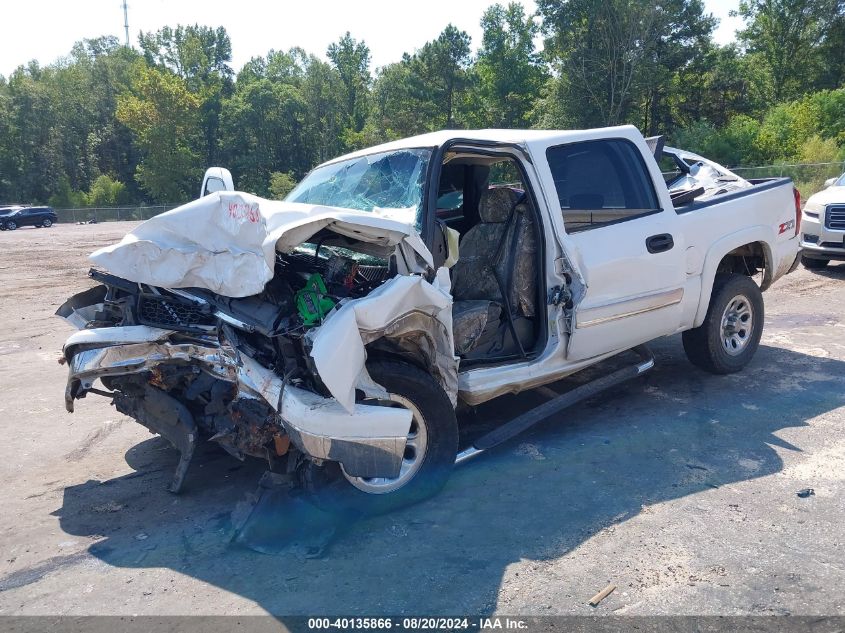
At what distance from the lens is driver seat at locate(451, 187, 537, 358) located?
4410mm

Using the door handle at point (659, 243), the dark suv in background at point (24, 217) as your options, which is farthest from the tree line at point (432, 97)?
the door handle at point (659, 243)

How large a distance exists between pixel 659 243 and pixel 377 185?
207cm

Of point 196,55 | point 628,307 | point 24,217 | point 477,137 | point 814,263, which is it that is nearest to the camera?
point 477,137

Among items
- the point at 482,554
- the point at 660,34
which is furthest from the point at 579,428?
the point at 660,34

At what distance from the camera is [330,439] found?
327cm

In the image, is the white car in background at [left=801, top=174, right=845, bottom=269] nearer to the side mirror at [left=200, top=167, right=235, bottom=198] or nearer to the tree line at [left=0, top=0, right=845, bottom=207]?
the side mirror at [left=200, top=167, right=235, bottom=198]

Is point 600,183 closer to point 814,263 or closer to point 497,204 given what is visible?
point 497,204

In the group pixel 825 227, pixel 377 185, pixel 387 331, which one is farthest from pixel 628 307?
pixel 825 227

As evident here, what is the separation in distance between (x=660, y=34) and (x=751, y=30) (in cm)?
1129

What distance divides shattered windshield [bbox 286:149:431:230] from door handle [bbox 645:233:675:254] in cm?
174

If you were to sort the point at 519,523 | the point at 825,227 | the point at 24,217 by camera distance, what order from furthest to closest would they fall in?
the point at 24,217 < the point at 825,227 < the point at 519,523

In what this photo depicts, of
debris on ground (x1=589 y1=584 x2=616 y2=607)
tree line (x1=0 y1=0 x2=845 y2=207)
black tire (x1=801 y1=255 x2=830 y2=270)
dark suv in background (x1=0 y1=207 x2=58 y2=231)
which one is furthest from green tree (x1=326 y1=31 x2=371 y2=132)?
debris on ground (x1=589 y1=584 x2=616 y2=607)

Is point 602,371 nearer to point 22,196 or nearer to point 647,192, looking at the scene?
point 647,192

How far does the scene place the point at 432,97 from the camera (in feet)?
171
